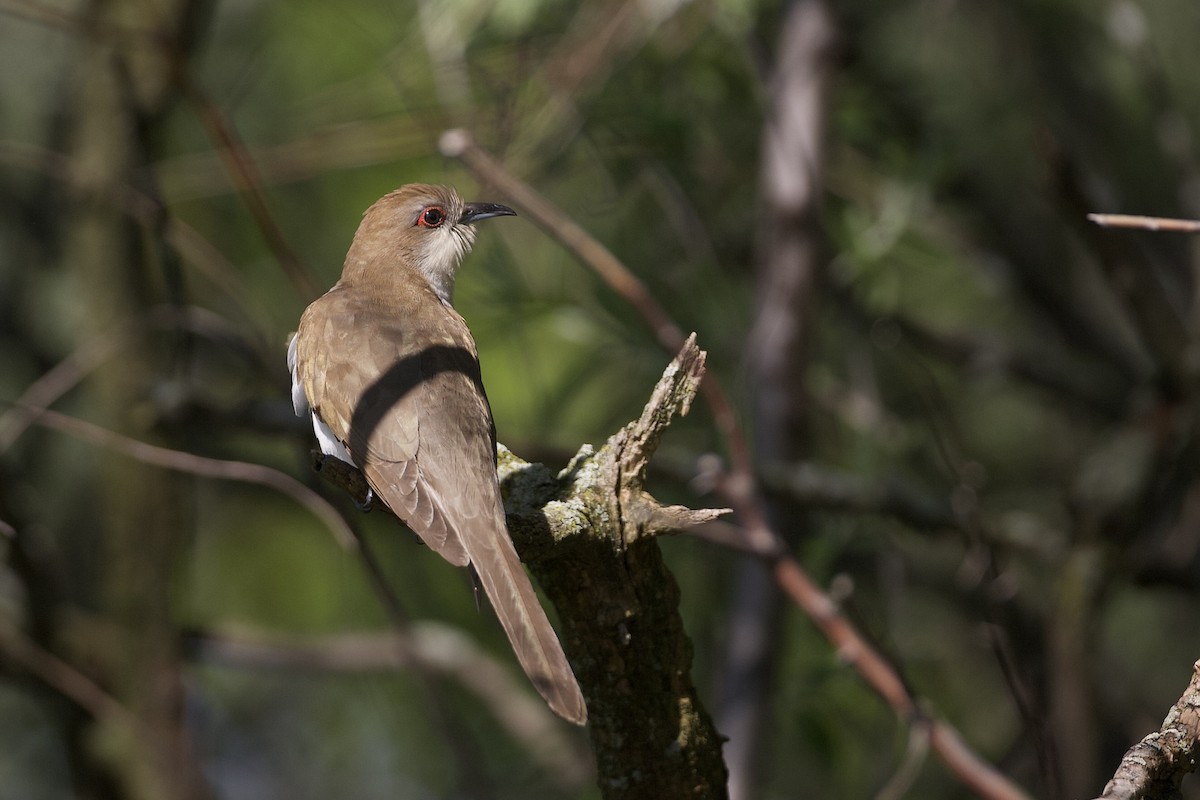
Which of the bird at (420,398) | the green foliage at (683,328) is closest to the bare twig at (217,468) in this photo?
the bird at (420,398)

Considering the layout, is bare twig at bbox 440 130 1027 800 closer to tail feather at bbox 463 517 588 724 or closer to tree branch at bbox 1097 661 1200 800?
tail feather at bbox 463 517 588 724

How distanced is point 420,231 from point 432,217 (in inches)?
3.1

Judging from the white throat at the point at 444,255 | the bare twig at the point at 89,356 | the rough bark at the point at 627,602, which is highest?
the bare twig at the point at 89,356

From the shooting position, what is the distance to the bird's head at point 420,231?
4.67 metres

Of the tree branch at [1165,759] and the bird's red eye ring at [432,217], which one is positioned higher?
the bird's red eye ring at [432,217]

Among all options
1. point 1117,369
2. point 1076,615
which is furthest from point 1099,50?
point 1076,615

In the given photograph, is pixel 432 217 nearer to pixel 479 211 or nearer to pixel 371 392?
pixel 479 211

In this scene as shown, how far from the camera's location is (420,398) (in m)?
3.60

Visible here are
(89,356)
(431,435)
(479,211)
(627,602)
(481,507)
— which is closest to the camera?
(627,602)

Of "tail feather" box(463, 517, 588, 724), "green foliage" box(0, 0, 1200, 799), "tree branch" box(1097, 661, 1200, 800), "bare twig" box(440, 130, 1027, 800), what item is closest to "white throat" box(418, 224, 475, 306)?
"green foliage" box(0, 0, 1200, 799)

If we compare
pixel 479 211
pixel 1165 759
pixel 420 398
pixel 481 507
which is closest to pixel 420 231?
pixel 479 211

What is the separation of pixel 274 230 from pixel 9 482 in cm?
142

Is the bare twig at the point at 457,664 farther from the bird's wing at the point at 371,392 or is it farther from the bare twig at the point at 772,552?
the bare twig at the point at 772,552

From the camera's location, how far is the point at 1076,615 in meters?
5.08
